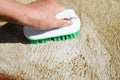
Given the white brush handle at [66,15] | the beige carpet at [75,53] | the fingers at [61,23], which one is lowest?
the beige carpet at [75,53]

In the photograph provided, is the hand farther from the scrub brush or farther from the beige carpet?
the beige carpet

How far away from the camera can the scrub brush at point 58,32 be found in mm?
1934

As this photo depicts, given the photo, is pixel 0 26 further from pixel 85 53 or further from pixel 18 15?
pixel 85 53

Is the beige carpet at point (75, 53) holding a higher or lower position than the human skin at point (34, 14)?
lower

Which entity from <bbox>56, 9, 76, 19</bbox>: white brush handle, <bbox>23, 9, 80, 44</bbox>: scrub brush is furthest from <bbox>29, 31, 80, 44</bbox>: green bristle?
<bbox>56, 9, 76, 19</bbox>: white brush handle

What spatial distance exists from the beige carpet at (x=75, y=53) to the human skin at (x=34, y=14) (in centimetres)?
15

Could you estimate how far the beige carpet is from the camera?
183cm

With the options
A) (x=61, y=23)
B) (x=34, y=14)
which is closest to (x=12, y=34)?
(x=34, y=14)

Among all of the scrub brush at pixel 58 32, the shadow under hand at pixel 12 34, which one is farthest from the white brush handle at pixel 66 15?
the shadow under hand at pixel 12 34

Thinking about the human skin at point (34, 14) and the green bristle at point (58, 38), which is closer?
the human skin at point (34, 14)

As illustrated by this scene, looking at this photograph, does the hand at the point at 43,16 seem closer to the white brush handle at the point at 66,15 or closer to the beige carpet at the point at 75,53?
the white brush handle at the point at 66,15

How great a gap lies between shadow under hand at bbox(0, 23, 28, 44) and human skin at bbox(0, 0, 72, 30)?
0.16 meters

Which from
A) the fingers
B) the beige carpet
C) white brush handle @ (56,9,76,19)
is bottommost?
the beige carpet

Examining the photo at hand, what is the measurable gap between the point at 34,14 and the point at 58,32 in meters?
0.20
